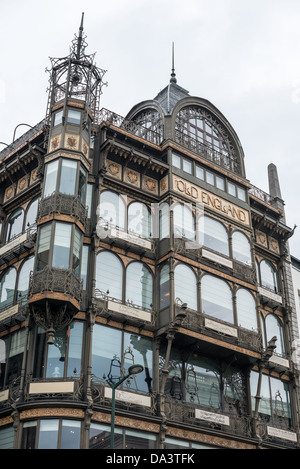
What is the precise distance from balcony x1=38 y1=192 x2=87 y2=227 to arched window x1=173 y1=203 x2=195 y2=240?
18.9 feet

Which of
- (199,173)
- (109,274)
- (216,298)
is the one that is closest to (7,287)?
(109,274)

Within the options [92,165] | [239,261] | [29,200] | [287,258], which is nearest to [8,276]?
[29,200]

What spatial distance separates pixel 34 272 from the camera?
32.7 m

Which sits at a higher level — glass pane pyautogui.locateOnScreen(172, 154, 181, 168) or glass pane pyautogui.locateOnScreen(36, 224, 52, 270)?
glass pane pyautogui.locateOnScreen(172, 154, 181, 168)

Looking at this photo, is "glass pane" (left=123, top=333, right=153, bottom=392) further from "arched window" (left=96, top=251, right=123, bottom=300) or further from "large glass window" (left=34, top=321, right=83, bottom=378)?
"large glass window" (left=34, top=321, right=83, bottom=378)

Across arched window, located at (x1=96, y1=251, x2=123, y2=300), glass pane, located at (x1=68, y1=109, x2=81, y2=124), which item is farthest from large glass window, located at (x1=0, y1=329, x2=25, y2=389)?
glass pane, located at (x1=68, y1=109, x2=81, y2=124)

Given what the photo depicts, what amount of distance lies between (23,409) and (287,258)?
22714 mm

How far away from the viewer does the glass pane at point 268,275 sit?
144 feet

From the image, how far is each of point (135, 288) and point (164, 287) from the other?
1.54 meters

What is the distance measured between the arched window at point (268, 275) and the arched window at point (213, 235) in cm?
467

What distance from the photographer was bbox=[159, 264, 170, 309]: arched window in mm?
35875

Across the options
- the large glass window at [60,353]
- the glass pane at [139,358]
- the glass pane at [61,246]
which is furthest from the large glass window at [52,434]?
the glass pane at [61,246]

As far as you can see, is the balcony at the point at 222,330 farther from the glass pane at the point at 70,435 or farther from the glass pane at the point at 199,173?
the glass pane at the point at 199,173

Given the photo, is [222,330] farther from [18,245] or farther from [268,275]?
[18,245]
